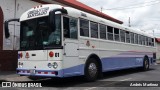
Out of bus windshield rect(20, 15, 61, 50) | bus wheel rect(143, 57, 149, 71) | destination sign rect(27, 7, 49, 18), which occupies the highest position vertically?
destination sign rect(27, 7, 49, 18)

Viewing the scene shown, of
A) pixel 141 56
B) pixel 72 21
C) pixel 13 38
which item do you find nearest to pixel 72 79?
pixel 72 21

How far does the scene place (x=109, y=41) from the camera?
14.4 m

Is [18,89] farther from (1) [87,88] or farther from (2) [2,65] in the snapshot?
(2) [2,65]

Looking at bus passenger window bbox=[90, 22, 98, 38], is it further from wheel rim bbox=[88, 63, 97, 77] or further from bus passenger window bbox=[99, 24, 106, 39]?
wheel rim bbox=[88, 63, 97, 77]

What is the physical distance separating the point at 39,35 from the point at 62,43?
1154 mm

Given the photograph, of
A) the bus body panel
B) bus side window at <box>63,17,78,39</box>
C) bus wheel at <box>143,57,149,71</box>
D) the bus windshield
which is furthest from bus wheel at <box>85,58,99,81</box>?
bus wheel at <box>143,57,149,71</box>

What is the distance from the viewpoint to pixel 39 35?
11109 mm

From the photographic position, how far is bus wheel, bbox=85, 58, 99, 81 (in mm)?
12133

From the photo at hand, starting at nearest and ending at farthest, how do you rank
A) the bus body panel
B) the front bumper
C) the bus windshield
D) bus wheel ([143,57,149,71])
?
the front bumper → the bus body panel → the bus windshield → bus wheel ([143,57,149,71])

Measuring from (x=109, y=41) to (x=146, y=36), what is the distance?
7.33m

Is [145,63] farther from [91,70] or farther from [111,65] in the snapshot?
[91,70]

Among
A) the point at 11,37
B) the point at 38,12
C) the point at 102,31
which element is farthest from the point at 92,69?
the point at 11,37

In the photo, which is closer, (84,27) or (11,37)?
(84,27)

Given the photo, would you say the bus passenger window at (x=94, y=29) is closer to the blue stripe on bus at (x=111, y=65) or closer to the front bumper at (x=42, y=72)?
the blue stripe on bus at (x=111, y=65)
